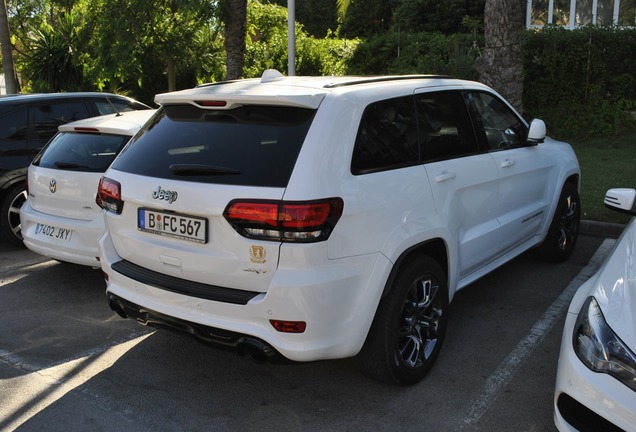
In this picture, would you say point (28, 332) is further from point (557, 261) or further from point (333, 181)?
point (557, 261)

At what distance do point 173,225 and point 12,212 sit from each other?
14.3ft

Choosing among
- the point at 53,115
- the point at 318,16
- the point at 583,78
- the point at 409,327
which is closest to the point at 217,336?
the point at 409,327

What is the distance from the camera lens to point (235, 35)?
37.8ft

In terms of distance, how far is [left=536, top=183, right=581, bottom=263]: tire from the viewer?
5.83m

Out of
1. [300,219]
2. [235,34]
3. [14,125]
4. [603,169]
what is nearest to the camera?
[300,219]

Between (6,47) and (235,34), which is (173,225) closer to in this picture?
(235,34)

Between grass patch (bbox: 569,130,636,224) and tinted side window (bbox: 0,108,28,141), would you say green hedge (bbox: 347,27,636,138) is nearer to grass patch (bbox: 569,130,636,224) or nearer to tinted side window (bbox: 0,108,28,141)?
grass patch (bbox: 569,130,636,224)

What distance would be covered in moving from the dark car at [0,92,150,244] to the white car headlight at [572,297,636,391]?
6124 millimetres

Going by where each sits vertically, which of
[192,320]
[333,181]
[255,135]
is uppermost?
[255,135]

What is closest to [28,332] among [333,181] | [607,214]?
[333,181]

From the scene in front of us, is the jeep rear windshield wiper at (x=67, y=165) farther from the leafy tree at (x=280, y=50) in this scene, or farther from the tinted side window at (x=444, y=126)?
the leafy tree at (x=280, y=50)

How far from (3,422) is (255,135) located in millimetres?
2152

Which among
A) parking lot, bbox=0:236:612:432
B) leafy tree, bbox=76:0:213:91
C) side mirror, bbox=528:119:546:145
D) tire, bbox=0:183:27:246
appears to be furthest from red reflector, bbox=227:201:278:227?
leafy tree, bbox=76:0:213:91

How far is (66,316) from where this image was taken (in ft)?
16.4
